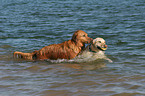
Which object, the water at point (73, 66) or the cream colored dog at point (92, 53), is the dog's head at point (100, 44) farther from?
the water at point (73, 66)

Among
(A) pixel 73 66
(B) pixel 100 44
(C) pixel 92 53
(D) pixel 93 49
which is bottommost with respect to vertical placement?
(A) pixel 73 66

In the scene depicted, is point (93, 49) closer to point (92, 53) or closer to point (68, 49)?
point (92, 53)

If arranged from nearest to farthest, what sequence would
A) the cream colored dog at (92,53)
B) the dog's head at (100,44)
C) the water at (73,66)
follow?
1. the water at (73,66)
2. the dog's head at (100,44)
3. the cream colored dog at (92,53)

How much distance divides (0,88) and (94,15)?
59.8ft

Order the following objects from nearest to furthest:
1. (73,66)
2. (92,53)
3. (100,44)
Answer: (73,66) → (100,44) → (92,53)

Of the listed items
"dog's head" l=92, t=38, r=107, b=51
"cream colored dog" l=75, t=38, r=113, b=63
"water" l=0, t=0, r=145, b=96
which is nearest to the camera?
"water" l=0, t=0, r=145, b=96

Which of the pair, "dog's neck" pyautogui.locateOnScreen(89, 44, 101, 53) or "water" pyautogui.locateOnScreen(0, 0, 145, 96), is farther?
"dog's neck" pyautogui.locateOnScreen(89, 44, 101, 53)

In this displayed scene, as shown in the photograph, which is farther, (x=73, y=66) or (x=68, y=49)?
(x=68, y=49)

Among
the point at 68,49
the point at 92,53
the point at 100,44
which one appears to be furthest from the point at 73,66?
the point at 100,44

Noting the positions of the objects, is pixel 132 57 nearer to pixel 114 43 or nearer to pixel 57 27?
pixel 114 43

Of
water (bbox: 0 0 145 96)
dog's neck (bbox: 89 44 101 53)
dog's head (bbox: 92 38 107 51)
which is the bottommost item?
water (bbox: 0 0 145 96)

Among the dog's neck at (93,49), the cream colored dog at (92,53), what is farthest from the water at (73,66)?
the dog's neck at (93,49)

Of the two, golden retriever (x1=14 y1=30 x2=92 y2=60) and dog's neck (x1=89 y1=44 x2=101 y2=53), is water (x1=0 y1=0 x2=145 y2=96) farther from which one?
dog's neck (x1=89 y1=44 x2=101 y2=53)

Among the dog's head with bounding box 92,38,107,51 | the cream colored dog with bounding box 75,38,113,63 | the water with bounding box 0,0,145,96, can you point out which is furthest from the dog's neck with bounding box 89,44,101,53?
the water with bounding box 0,0,145,96
